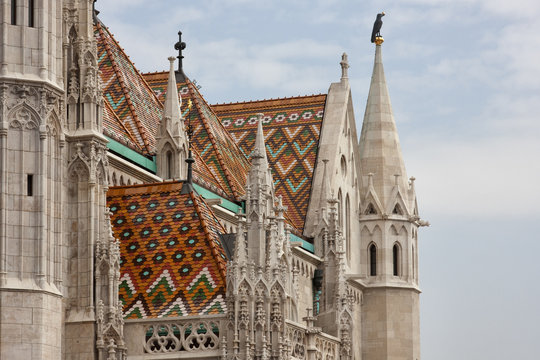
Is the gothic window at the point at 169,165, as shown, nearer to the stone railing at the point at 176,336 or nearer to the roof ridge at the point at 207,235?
the roof ridge at the point at 207,235

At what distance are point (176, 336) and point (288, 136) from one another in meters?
22.0

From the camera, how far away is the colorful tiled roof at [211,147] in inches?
1700

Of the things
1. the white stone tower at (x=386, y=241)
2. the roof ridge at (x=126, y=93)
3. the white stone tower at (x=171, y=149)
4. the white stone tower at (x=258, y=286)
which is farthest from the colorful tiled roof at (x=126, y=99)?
the white stone tower at (x=386, y=241)

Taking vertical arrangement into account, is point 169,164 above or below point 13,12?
below

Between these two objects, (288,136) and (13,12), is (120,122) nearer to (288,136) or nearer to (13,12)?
(13,12)

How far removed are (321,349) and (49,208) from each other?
27.0 ft

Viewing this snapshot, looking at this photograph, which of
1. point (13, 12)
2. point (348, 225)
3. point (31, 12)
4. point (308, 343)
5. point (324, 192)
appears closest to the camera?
point (13, 12)

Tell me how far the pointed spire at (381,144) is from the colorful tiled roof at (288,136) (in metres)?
2.20

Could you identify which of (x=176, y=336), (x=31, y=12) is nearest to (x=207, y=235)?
(x=176, y=336)

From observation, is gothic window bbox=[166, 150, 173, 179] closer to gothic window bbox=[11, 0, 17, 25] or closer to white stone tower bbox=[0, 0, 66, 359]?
white stone tower bbox=[0, 0, 66, 359]

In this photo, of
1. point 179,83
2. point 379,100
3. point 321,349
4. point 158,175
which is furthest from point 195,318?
point 379,100

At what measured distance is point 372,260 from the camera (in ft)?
173

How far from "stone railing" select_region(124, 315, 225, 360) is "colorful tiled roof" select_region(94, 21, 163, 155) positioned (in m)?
6.69

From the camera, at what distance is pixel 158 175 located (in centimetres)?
3812
